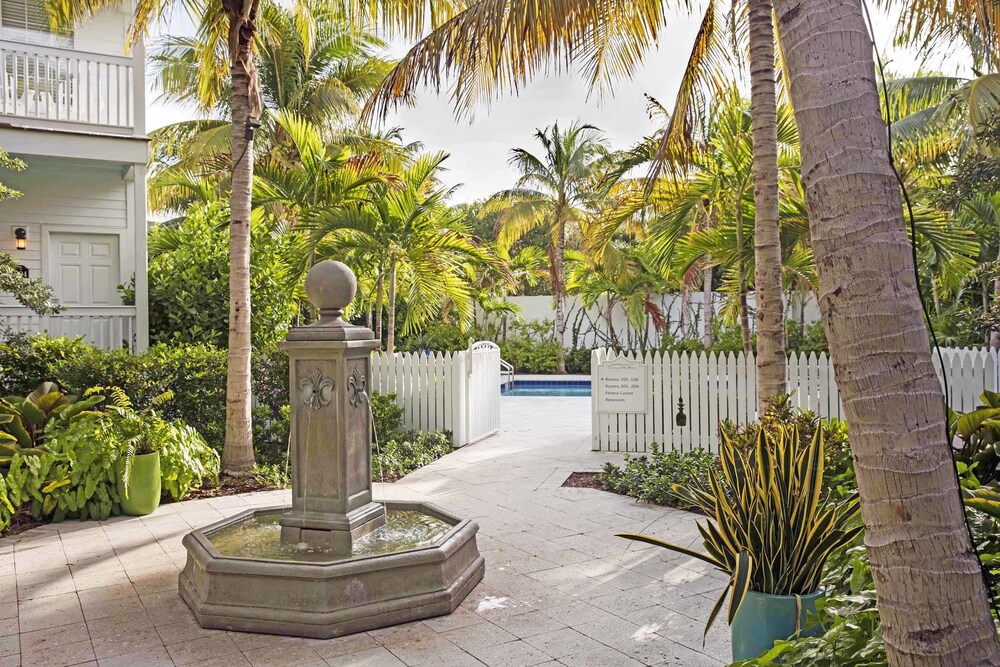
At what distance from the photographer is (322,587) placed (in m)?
4.00

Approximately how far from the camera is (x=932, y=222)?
8.35m

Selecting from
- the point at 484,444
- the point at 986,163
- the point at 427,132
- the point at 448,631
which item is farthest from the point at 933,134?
the point at 427,132

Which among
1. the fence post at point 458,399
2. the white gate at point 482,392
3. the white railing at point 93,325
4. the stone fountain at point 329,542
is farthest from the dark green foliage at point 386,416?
the stone fountain at point 329,542

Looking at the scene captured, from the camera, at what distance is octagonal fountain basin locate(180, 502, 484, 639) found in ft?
13.1

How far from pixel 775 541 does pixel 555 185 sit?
18.9 metres

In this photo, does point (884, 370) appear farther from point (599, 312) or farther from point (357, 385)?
point (599, 312)

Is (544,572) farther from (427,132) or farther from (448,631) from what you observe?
(427,132)

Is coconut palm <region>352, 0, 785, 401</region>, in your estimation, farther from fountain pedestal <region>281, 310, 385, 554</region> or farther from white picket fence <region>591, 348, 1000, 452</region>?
fountain pedestal <region>281, 310, 385, 554</region>

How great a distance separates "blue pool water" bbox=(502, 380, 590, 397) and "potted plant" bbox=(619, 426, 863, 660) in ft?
51.8

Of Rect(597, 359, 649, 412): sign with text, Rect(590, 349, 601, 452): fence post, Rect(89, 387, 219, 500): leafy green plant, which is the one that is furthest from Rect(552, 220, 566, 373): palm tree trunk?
Rect(89, 387, 219, 500): leafy green plant

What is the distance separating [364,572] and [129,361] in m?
5.21

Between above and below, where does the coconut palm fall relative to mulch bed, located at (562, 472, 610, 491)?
above

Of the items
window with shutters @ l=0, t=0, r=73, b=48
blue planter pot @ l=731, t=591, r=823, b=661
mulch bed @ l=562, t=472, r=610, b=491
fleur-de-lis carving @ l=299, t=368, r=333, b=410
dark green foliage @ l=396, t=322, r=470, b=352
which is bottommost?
mulch bed @ l=562, t=472, r=610, b=491

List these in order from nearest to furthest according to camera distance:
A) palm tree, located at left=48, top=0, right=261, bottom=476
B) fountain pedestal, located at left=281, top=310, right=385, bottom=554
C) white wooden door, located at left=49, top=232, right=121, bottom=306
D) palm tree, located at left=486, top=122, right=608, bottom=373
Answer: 1. fountain pedestal, located at left=281, top=310, right=385, bottom=554
2. palm tree, located at left=48, top=0, right=261, bottom=476
3. white wooden door, located at left=49, top=232, right=121, bottom=306
4. palm tree, located at left=486, top=122, right=608, bottom=373
